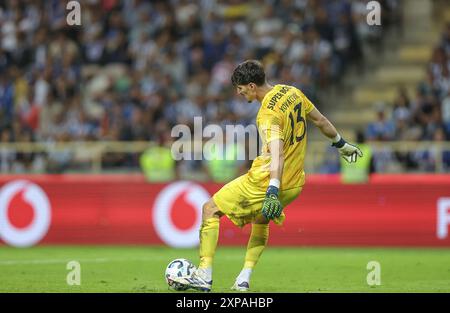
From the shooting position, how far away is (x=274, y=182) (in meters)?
11.2

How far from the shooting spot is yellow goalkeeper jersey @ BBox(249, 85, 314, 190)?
37.2 ft

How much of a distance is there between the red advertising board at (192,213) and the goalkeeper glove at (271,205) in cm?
730

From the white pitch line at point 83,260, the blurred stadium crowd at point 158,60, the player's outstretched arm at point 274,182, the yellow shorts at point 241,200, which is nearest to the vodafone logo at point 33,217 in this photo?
the white pitch line at point 83,260

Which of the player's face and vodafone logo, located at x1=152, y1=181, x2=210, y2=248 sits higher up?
the player's face

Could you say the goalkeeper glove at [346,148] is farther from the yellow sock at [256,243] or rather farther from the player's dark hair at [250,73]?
the player's dark hair at [250,73]

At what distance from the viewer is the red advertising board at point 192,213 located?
1848cm

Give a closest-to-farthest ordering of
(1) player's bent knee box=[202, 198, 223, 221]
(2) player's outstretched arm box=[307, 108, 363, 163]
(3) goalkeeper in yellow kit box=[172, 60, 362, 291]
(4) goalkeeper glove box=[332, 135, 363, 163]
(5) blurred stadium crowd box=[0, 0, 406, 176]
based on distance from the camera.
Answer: (3) goalkeeper in yellow kit box=[172, 60, 362, 291]
(1) player's bent knee box=[202, 198, 223, 221]
(2) player's outstretched arm box=[307, 108, 363, 163]
(4) goalkeeper glove box=[332, 135, 363, 163]
(5) blurred stadium crowd box=[0, 0, 406, 176]

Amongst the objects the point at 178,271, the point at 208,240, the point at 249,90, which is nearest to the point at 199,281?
the point at 178,271

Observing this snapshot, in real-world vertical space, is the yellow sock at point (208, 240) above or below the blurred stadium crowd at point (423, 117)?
below

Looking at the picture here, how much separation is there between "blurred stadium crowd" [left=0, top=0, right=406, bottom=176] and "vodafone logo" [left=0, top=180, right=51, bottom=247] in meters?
3.59

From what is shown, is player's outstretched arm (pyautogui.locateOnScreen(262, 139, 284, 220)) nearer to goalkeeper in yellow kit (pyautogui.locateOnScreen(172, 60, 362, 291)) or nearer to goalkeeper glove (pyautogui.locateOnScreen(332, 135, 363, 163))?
goalkeeper in yellow kit (pyautogui.locateOnScreen(172, 60, 362, 291))

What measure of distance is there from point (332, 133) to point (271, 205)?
1.59 m

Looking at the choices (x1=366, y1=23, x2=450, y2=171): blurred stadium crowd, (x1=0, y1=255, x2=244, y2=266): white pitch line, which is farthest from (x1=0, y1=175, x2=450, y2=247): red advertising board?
(x1=366, y1=23, x2=450, y2=171): blurred stadium crowd
